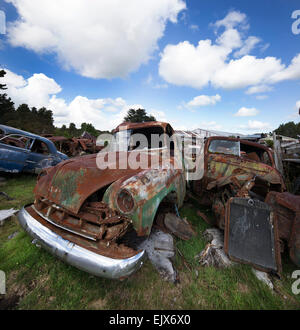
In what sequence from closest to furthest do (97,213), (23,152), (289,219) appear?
(97,213) < (289,219) < (23,152)

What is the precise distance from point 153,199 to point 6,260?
2.16 metres

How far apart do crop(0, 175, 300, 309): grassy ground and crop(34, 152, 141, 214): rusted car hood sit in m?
0.88

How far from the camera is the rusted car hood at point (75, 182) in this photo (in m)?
1.67

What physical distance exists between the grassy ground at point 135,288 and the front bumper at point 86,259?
0.51m

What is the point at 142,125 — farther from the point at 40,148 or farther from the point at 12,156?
the point at 40,148

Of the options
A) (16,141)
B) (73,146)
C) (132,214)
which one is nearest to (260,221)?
(132,214)

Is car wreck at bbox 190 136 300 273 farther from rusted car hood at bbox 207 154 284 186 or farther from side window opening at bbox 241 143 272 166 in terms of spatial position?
side window opening at bbox 241 143 272 166

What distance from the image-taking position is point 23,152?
4.94 metres

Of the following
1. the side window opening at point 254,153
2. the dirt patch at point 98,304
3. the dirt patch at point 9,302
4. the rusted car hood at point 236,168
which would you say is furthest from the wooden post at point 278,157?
the dirt patch at point 9,302

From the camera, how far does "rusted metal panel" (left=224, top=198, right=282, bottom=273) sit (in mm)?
1877

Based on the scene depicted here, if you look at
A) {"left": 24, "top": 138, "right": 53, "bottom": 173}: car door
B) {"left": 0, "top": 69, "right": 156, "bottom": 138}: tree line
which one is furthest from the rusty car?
{"left": 0, "top": 69, "right": 156, "bottom": 138}: tree line

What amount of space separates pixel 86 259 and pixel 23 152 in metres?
5.33
